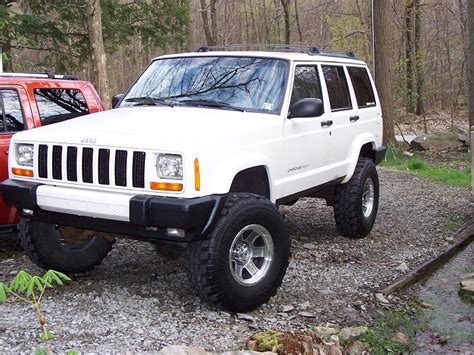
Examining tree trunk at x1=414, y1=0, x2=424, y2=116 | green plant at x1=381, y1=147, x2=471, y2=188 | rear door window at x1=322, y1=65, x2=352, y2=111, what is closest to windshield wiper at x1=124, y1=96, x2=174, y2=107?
rear door window at x1=322, y1=65, x2=352, y2=111

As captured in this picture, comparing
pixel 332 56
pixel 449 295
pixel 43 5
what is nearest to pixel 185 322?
pixel 449 295

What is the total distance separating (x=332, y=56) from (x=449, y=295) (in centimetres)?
300

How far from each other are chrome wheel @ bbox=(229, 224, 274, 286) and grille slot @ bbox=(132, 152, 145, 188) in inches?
33.7

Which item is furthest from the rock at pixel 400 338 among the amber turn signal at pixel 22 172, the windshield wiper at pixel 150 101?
the amber turn signal at pixel 22 172

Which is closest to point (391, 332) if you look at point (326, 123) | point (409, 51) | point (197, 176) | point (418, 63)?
point (197, 176)

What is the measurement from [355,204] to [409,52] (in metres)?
20.2

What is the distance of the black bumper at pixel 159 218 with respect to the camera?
404cm

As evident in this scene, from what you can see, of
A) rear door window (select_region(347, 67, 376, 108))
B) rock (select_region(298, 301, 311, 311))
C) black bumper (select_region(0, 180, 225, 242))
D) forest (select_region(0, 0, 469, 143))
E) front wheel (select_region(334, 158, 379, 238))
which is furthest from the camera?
forest (select_region(0, 0, 469, 143))

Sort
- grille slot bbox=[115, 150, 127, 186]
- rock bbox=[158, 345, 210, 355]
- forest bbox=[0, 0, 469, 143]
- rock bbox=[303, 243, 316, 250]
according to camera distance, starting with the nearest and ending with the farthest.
Result: rock bbox=[158, 345, 210, 355] < grille slot bbox=[115, 150, 127, 186] < rock bbox=[303, 243, 316, 250] < forest bbox=[0, 0, 469, 143]

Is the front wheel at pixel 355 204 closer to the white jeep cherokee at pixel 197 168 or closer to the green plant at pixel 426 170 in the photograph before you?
the white jeep cherokee at pixel 197 168

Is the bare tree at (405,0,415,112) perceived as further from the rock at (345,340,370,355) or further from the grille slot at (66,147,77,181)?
the grille slot at (66,147,77,181)

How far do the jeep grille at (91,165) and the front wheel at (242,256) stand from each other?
2.21 feet

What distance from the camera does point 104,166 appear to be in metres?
4.37

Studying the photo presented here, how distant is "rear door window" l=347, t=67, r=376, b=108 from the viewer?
7.19m
